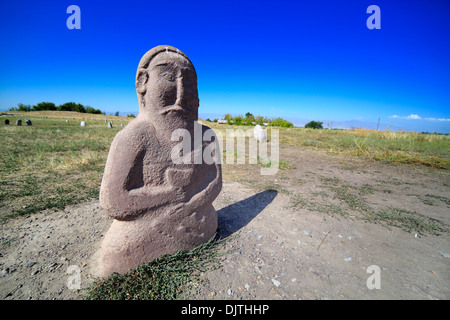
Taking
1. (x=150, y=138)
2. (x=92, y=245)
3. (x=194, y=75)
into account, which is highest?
(x=194, y=75)

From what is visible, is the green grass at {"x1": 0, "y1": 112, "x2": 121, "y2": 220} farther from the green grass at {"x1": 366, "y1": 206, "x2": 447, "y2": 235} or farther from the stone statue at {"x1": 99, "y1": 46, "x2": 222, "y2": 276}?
the green grass at {"x1": 366, "y1": 206, "x2": 447, "y2": 235}

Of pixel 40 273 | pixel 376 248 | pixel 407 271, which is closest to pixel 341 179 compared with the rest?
pixel 376 248

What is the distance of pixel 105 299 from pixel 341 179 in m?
5.59

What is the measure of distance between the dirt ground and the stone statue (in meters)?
0.49

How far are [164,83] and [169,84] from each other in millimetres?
49

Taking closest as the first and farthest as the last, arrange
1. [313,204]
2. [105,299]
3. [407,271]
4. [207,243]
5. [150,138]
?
[105,299] → [150,138] → [407,271] → [207,243] → [313,204]

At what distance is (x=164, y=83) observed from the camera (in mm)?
2176

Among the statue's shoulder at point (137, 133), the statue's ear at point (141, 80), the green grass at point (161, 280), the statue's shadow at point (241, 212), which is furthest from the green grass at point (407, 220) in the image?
the statue's ear at point (141, 80)

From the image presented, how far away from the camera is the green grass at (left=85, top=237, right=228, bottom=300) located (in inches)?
76.0

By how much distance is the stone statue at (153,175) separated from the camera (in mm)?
2086

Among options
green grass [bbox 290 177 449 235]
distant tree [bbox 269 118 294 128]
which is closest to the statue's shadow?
green grass [bbox 290 177 449 235]

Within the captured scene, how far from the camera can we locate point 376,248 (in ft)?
9.11

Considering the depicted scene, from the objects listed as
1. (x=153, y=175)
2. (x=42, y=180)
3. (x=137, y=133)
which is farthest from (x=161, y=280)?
(x=42, y=180)
